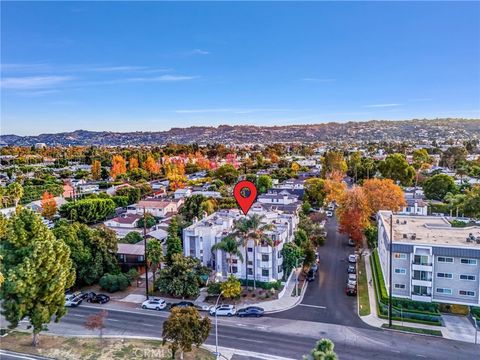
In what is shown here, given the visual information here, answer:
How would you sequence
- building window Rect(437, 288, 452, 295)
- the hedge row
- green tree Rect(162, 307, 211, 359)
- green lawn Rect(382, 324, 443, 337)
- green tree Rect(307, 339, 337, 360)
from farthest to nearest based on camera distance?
building window Rect(437, 288, 452, 295), the hedge row, green lawn Rect(382, 324, 443, 337), green tree Rect(162, 307, 211, 359), green tree Rect(307, 339, 337, 360)

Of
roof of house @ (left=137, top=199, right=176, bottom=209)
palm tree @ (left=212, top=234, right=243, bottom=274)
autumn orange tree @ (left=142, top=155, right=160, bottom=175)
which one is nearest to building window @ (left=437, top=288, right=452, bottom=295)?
palm tree @ (left=212, top=234, right=243, bottom=274)

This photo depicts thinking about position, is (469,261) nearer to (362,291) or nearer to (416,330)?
(416,330)

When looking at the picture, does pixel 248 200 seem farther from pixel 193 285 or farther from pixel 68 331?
pixel 68 331

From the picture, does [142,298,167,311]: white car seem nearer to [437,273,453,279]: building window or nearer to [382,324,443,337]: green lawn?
[382,324,443,337]: green lawn

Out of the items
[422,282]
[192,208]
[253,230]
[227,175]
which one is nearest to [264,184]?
[227,175]

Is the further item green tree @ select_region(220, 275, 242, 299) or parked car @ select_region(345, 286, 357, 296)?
parked car @ select_region(345, 286, 357, 296)

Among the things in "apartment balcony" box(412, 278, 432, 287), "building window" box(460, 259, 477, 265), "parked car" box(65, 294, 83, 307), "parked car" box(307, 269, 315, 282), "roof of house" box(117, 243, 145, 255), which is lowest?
"parked car" box(65, 294, 83, 307)

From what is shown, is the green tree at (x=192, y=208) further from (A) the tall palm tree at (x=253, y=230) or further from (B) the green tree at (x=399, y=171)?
(B) the green tree at (x=399, y=171)
